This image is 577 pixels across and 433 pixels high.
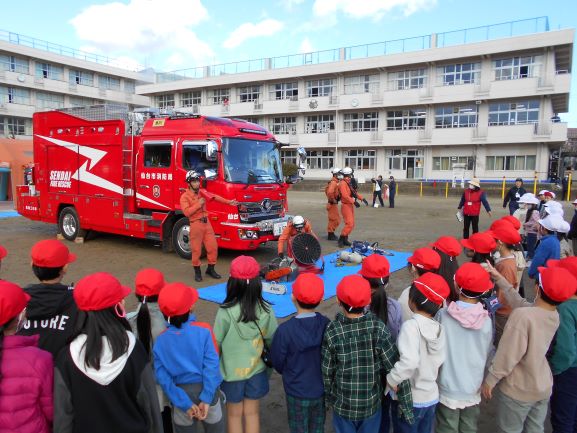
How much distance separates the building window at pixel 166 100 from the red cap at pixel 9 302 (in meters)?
50.1

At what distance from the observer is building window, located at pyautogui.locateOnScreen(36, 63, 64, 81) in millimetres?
45625

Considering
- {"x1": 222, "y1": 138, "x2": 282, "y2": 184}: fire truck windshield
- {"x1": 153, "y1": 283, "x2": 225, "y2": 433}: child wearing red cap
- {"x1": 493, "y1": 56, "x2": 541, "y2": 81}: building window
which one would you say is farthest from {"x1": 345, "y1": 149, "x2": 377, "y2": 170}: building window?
{"x1": 153, "y1": 283, "x2": 225, "y2": 433}: child wearing red cap

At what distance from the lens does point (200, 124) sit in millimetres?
8602

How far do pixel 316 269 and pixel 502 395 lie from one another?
4.94m

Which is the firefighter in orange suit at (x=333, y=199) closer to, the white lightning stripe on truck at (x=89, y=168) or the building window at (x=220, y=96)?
the white lightning stripe on truck at (x=89, y=168)

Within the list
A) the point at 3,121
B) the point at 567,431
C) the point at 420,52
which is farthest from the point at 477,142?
the point at 3,121

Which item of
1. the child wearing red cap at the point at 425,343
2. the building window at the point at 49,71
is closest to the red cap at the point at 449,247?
the child wearing red cap at the point at 425,343

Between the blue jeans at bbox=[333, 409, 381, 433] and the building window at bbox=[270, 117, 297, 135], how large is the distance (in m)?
40.0

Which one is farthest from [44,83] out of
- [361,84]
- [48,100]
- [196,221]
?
[196,221]

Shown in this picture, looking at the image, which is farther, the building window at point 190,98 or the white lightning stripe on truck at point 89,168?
the building window at point 190,98

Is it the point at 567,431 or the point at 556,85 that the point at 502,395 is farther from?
the point at 556,85

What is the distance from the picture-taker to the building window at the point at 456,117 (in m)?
33.2

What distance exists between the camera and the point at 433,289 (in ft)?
8.43

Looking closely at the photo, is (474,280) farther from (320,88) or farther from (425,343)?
(320,88)
